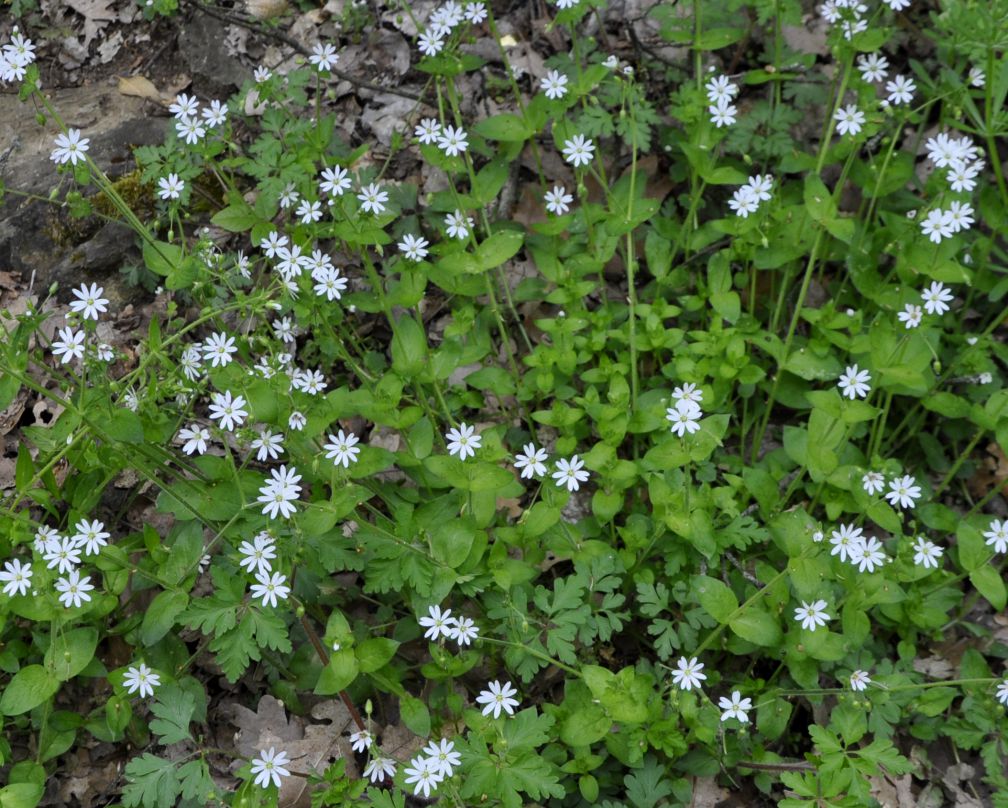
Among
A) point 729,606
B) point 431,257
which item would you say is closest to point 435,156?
point 431,257

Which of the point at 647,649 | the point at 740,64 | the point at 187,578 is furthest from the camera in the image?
the point at 740,64

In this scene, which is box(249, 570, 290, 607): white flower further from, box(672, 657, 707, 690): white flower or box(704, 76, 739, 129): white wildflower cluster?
box(704, 76, 739, 129): white wildflower cluster

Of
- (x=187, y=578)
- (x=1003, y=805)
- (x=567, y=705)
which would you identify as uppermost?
(x=187, y=578)

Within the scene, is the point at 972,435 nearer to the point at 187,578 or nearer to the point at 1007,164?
the point at 1007,164

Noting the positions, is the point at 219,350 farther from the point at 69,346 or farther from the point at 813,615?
the point at 813,615

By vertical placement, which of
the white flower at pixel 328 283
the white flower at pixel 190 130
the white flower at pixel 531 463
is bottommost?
the white flower at pixel 531 463

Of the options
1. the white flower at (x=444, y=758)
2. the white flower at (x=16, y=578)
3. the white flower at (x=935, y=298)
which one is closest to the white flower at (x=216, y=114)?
the white flower at (x=16, y=578)

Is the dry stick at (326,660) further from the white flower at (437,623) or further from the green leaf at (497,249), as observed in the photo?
the green leaf at (497,249)

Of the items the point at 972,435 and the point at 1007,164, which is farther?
the point at 1007,164

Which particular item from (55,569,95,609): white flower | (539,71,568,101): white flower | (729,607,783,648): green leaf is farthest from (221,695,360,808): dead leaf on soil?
(539,71,568,101): white flower
